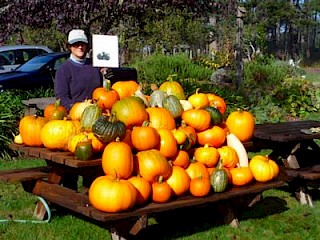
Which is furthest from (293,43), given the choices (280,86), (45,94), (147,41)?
(45,94)

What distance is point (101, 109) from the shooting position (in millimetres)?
5234

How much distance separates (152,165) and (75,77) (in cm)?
172

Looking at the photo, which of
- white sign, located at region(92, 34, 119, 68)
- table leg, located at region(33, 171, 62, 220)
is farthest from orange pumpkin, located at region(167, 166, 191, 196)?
white sign, located at region(92, 34, 119, 68)

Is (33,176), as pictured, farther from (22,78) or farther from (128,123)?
(22,78)

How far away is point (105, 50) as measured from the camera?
777 cm

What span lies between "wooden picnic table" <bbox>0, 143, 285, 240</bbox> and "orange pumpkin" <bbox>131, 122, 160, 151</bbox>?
351mm

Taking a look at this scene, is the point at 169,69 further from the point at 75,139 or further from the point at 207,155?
the point at 75,139

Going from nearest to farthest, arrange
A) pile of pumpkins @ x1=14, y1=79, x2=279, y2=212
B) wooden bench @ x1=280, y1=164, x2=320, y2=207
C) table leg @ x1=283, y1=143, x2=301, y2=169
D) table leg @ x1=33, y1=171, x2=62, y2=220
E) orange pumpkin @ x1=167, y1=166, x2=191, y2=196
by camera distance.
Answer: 1. pile of pumpkins @ x1=14, y1=79, x2=279, y2=212
2. orange pumpkin @ x1=167, y1=166, x2=191, y2=196
3. table leg @ x1=33, y1=171, x2=62, y2=220
4. wooden bench @ x1=280, y1=164, x2=320, y2=207
5. table leg @ x1=283, y1=143, x2=301, y2=169

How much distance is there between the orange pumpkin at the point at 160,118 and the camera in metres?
5.27

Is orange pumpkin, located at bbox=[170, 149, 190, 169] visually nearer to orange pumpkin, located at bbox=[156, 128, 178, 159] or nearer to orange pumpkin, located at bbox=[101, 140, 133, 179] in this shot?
orange pumpkin, located at bbox=[156, 128, 178, 159]

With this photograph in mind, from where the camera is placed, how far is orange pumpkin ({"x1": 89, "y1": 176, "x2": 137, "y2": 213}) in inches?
181

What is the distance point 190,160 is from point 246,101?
8.42 metres

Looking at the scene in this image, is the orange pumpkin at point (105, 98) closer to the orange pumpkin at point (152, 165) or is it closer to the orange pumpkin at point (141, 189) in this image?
the orange pumpkin at point (152, 165)

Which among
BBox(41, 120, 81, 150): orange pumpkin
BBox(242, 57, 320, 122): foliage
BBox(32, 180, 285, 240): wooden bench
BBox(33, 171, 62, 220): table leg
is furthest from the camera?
BBox(242, 57, 320, 122): foliage
